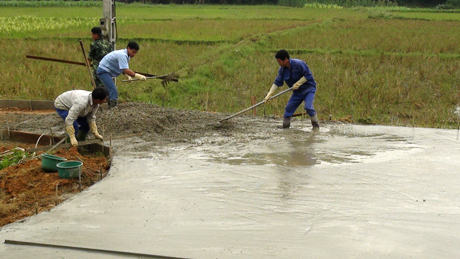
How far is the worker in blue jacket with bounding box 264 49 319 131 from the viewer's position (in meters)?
8.03

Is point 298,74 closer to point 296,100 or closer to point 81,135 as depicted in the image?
point 296,100

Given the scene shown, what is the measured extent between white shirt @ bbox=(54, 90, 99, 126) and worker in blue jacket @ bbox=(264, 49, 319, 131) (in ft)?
9.54

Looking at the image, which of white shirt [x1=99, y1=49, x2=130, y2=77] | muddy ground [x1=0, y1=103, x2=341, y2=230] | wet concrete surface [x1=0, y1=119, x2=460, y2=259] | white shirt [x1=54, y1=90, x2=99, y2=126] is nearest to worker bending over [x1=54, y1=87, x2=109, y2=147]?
white shirt [x1=54, y1=90, x2=99, y2=126]

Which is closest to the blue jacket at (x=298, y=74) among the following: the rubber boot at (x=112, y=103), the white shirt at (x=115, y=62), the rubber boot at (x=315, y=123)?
the rubber boot at (x=315, y=123)

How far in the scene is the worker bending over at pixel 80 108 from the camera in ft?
19.7

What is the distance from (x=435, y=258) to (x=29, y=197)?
12.2ft

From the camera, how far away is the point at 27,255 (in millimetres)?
3678

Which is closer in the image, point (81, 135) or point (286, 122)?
point (81, 135)

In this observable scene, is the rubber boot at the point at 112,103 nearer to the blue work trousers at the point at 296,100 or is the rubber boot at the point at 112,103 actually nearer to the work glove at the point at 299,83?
the blue work trousers at the point at 296,100

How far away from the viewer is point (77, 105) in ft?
20.1

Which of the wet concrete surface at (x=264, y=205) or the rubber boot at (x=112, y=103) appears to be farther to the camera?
the rubber boot at (x=112, y=103)

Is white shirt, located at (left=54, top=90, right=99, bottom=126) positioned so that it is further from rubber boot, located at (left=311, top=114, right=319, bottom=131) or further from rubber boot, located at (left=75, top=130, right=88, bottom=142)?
rubber boot, located at (left=311, top=114, right=319, bottom=131)

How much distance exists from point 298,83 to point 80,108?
348 cm

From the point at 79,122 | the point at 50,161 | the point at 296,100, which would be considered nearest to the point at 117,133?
the point at 79,122
